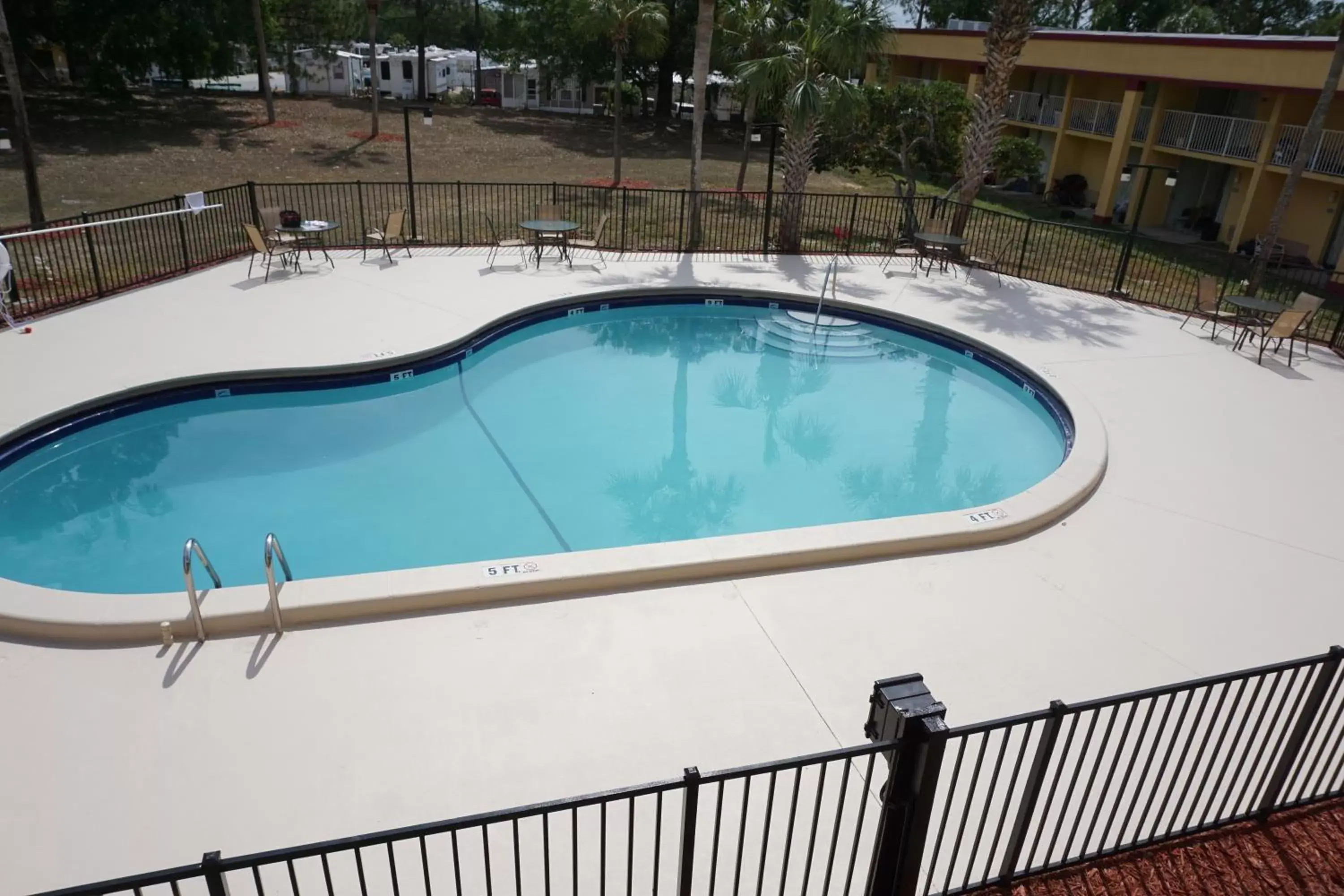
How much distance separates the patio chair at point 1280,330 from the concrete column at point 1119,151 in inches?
541

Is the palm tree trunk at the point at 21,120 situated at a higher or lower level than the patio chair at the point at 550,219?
higher

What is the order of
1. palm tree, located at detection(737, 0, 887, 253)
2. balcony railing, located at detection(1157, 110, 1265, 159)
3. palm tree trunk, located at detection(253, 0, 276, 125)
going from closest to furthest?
palm tree, located at detection(737, 0, 887, 253) < balcony railing, located at detection(1157, 110, 1265, 159) < palm tree trunk, located at detection(253, 0, 276, 125)

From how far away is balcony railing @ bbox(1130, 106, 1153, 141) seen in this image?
24.9 meters

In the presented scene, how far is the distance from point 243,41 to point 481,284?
30.4 m

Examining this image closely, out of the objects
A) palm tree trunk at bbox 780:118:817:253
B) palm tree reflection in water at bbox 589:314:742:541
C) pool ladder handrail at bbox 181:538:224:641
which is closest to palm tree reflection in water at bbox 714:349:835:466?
palm tree reflection in water at bbox 589:314:742:541

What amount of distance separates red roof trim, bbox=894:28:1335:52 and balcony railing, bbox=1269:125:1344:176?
181 cm

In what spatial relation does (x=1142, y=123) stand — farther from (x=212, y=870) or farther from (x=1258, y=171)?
(x=212, y=870)

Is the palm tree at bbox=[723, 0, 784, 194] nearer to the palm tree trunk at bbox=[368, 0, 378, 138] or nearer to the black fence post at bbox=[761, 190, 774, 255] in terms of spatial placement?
the black fence post at bbox=[761, 190, 774, 255]

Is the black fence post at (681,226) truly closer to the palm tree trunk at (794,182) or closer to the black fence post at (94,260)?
the palm tree trunk at (794,182)

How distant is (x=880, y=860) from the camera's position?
357 cm

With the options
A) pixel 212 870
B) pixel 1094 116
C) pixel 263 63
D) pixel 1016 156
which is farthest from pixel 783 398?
pixel 263 63

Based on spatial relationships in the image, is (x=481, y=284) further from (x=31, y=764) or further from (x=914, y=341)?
(x=31, y=764)

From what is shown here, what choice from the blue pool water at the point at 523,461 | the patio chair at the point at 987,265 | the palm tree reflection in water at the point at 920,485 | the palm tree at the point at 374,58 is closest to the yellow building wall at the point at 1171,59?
the patio chair at the point at 987,265

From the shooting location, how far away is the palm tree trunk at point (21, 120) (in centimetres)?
1321
